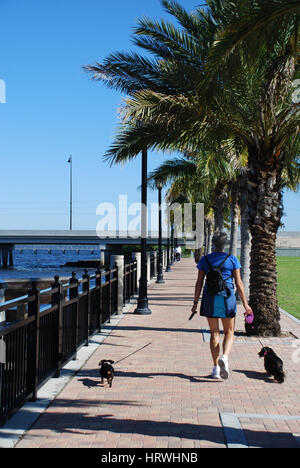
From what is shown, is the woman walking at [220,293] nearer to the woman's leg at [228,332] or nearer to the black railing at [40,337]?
the woman's leg at [228,332]

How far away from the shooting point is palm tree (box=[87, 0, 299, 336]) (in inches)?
421

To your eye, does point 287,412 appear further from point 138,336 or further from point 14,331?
point 138,336

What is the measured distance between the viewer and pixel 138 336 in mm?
10945

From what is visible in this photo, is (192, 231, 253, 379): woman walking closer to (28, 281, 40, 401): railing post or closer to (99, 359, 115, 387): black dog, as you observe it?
(99, 359, 115, 387): black dog

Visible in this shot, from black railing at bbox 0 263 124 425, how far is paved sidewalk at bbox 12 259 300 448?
1.11 ft

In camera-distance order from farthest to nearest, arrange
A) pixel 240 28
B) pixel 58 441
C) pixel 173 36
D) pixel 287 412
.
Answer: pixel 173 36 < pixel 240 28 < pixel 287 412 < pixel 58 441

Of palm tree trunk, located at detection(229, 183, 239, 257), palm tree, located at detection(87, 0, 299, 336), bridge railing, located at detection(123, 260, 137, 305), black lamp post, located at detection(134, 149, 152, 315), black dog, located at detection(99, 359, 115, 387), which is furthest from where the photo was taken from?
palm tree trunk, located at detection(229, 183, 239, 257)

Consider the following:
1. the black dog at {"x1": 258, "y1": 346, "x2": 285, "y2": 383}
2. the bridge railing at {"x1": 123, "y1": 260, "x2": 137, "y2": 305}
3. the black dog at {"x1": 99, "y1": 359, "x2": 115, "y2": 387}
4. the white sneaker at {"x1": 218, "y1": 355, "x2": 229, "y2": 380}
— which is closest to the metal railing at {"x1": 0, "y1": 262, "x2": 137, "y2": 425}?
the black dog at {"x1": 99, "y1": 359, "x2": 115, "y2": 387}

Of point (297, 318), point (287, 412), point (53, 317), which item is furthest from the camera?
point (297, 318)

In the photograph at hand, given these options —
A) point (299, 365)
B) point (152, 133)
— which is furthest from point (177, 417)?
point (152, 133)

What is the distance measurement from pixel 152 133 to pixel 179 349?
5086 millimetres

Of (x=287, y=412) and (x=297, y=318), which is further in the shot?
(x=297, y=318)

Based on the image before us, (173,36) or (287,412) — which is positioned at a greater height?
(173,36)

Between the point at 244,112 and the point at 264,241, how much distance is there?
2690 mm
